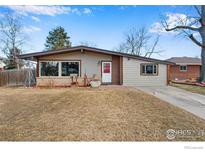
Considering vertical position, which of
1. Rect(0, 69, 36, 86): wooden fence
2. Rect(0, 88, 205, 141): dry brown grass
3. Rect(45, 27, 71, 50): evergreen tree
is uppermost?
Rect(45, 27, 71, 50): evergreen tree

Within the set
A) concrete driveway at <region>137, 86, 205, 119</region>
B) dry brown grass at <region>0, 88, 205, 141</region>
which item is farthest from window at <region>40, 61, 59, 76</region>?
concrete driveway at <region>137, 86, 205, 119</region>

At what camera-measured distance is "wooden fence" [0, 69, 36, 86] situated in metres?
16.6

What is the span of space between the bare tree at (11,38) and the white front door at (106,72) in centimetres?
1284

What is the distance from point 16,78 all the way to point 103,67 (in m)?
7.93

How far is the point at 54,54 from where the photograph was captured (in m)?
16.0

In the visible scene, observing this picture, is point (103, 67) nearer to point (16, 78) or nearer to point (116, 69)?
point (116, 69)

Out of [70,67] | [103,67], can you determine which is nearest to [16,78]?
[70,67]

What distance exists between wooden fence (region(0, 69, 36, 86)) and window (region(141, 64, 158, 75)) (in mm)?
8977

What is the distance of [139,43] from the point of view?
3647cm

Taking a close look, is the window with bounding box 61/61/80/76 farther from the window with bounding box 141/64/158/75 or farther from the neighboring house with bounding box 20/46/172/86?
the window with bounding box 141/64/158/75

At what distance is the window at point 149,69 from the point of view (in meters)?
16.1

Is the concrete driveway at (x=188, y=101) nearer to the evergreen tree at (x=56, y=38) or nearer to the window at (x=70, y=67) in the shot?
the window at (x=70, y=67)
